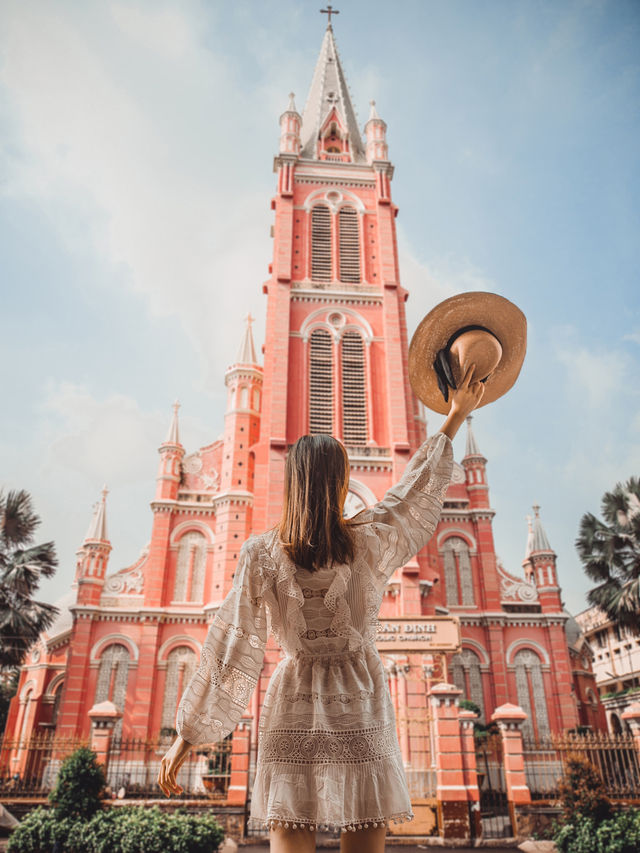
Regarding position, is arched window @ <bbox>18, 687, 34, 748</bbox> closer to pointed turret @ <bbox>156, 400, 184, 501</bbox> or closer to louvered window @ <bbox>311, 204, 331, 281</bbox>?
pointed turret @ <bbox>156, 400, 184, 501</bbox>

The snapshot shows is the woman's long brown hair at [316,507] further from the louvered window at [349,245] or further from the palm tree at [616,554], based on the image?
the louvered window at [349,245]

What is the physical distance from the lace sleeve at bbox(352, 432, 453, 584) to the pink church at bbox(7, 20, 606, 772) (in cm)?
1519

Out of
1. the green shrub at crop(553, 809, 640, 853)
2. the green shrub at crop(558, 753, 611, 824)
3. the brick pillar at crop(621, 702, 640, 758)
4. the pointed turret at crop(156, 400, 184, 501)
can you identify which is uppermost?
the pointed turret at crop(156, 400, 184, 501)

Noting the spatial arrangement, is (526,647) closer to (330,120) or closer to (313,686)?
(313,686)

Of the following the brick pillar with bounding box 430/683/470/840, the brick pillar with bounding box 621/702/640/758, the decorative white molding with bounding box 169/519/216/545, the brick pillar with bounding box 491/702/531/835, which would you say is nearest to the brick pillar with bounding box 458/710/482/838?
the brick pillar with bounding box 430/683/470/840

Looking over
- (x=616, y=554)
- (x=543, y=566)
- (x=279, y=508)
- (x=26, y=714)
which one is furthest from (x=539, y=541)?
(x=26, y=714)

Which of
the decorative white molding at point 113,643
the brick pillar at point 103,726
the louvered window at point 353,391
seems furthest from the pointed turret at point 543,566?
the brick pillar at point 103,726

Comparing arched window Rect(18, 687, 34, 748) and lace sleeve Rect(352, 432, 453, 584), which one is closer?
lace sleeve Rect(352, 432, 453, 584)

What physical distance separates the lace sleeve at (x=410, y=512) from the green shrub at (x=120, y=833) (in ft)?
24.8

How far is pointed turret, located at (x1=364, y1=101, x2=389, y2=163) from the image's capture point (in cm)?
2570

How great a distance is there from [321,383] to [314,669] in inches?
738

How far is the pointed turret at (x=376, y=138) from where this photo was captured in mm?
25703

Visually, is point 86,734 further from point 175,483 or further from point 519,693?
point 519,693

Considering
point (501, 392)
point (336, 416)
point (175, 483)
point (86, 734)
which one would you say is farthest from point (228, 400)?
point (501, 392)
